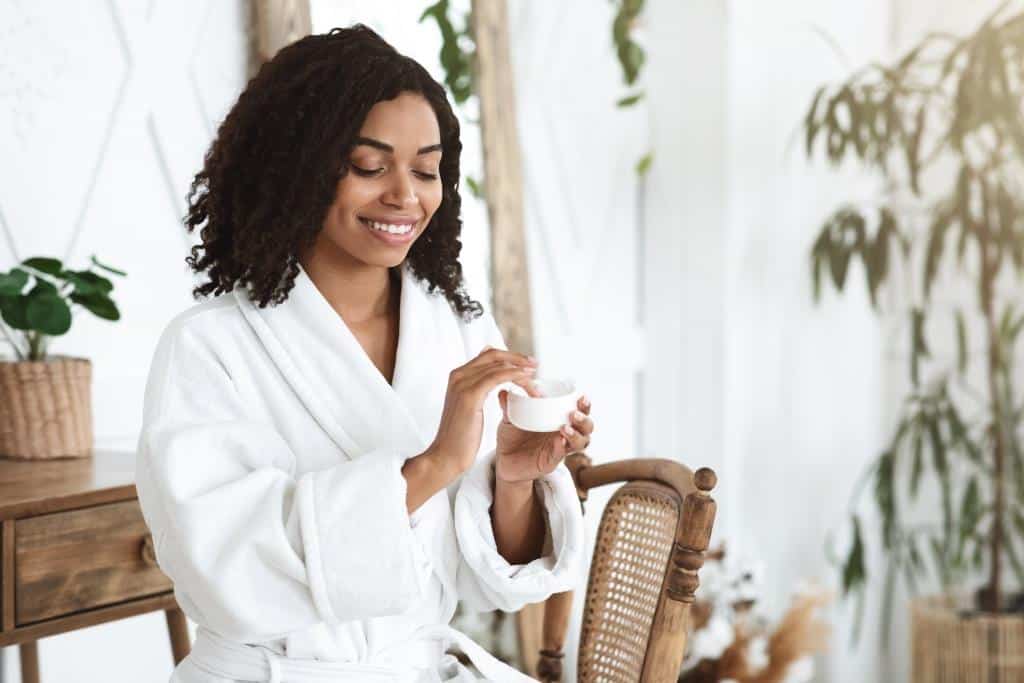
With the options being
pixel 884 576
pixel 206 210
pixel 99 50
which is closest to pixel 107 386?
pixel 99 50

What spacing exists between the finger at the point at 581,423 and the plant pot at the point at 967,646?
84.5 inches

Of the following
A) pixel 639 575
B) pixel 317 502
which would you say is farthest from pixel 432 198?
pixel 639 575

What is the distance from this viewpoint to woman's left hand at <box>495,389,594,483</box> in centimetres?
140

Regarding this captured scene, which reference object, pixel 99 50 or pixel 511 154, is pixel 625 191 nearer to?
pixel 511 154

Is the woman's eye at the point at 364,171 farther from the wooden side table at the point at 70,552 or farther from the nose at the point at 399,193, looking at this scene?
the wooden side table at the point at 70,552

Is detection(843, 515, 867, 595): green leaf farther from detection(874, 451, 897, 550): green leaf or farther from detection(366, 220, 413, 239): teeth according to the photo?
detection(366, 220, 413, 239): teeth

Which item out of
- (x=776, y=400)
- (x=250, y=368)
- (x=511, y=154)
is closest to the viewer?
(x=250, y=368)

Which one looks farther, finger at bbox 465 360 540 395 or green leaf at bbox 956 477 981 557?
green leaf at bbox 956 477 981 557

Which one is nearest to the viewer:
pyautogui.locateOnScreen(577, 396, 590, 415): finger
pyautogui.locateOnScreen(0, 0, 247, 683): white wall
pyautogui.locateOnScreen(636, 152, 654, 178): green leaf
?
pyautogui.locateOnScreen(577, 396, 590, 415): finger

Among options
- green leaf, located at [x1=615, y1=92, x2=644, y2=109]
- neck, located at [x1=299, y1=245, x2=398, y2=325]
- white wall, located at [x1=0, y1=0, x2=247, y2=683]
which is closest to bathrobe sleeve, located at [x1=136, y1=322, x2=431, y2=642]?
neck, located at [x1=299, y1=245, x2=398, y2=325]

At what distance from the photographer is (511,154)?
273cm

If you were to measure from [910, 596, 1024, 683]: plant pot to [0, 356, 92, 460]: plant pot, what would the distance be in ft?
7.46

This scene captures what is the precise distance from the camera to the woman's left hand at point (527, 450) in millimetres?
1401

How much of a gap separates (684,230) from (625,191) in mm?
202
